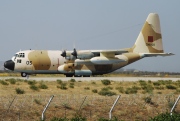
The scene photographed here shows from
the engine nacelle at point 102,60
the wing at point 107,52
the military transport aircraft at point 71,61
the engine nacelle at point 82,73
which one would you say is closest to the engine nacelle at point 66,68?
the military transport aircraft at point 71,61

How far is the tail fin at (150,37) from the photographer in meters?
76.1

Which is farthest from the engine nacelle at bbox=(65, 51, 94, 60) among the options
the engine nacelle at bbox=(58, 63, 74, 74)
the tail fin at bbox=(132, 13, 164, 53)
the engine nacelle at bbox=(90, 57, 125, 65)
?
the tail fin at bbox=(132, 13, 164, 53)

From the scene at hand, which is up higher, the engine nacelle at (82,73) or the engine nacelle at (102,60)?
the engine nacelle at (102,60)

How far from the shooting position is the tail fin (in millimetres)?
76125

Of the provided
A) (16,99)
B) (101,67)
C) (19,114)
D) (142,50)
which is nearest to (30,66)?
(101,67)

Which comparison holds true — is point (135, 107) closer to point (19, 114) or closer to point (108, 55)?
point (19, 114)

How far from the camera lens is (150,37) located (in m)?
77.2

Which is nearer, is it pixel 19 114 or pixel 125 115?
pixel 19 114

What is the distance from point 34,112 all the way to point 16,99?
12.0ft

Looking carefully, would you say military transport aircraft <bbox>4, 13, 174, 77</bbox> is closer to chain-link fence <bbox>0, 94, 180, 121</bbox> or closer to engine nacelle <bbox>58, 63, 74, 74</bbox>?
engine nacelle <bbox>58, 63, 74, 74</bbox>

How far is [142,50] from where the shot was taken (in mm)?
75562

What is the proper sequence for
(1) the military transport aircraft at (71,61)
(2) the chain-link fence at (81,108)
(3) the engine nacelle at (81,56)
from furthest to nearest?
(3) the engine nacelle at (81,56) < (1) the military transport aircraft at (71,61) < (2) the chain-link fence at (81,108)

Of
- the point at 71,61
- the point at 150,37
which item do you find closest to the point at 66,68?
the point at 71,61

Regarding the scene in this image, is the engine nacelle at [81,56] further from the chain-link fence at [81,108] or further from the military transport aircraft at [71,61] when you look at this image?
the chain-link fence at [81,108]
